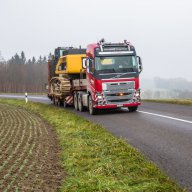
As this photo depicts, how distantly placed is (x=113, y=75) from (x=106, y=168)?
Answer: 1081cm

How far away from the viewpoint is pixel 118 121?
14.8 m

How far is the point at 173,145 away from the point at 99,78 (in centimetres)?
864

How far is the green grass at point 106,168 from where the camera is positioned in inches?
219

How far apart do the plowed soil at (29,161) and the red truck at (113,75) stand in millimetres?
5294

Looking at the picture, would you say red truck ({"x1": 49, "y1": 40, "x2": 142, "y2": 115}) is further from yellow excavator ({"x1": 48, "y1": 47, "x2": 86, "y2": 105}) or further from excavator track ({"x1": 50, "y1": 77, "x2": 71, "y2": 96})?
excavator track ({"x1": 50, "y1": 77, "x2": 71, "y2": 96})

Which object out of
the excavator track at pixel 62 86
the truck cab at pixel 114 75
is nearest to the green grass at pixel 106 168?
the truck cab at pixel 114 75

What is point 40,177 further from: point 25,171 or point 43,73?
point 43,73

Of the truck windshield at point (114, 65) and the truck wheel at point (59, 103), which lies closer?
the truck windshield at point (114, 65)

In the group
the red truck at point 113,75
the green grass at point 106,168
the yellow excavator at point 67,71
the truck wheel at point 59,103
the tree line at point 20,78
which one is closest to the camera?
the green grass at point 106,168

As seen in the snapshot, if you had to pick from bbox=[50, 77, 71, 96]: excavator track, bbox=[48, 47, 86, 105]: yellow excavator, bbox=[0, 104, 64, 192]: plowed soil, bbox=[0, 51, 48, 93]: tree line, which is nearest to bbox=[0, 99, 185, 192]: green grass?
bbox=[0, 104, 64, 192]: plowed soil

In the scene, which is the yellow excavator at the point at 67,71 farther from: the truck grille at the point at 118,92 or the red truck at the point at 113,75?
the truck grille at the point at 118,92

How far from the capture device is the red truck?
1736 cm

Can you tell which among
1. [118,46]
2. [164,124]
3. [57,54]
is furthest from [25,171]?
[57,54]

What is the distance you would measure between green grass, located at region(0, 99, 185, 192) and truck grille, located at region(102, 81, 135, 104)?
6918 millimetres
